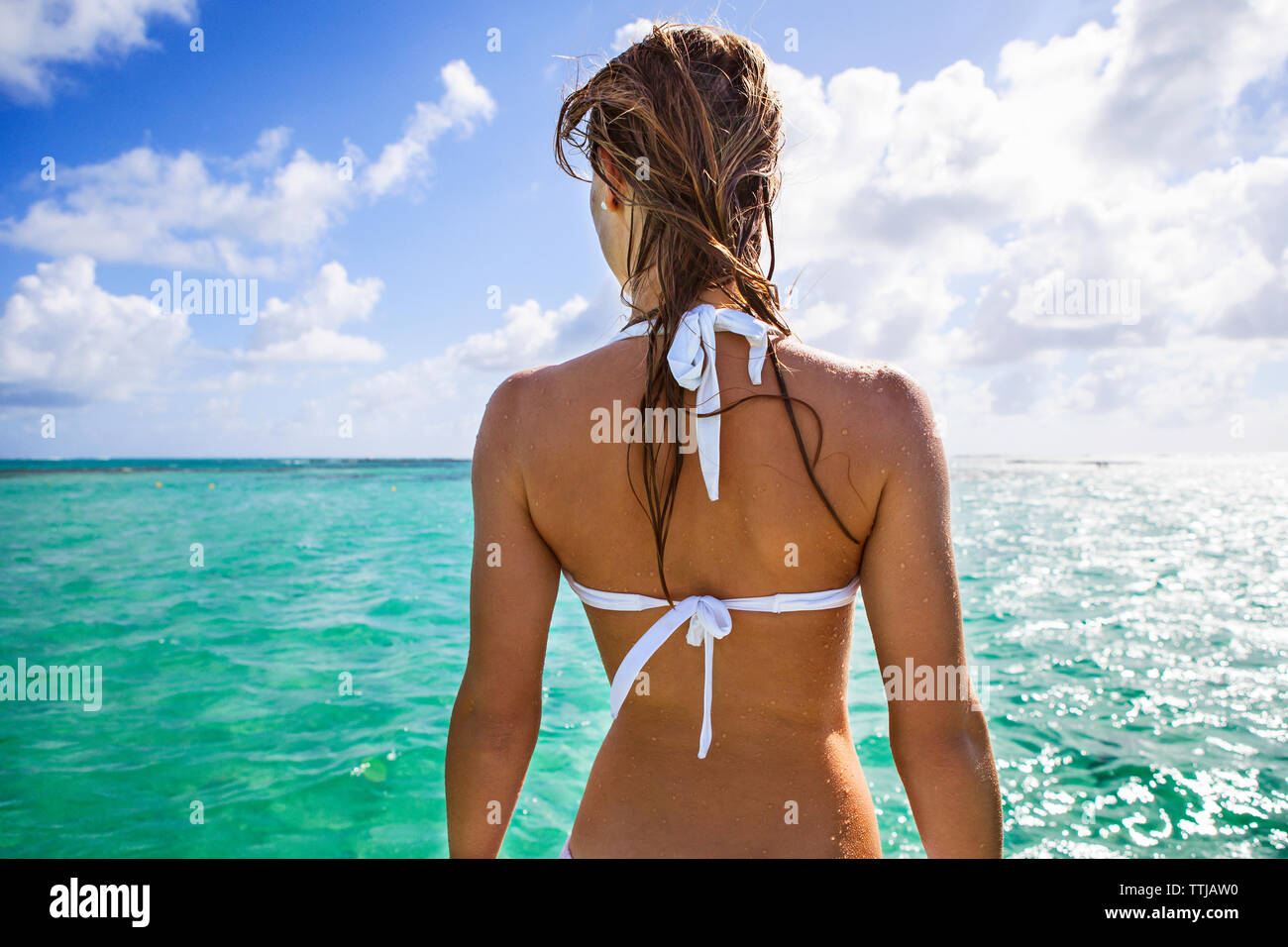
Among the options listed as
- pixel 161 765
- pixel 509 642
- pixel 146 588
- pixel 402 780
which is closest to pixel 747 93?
pixel 509 642

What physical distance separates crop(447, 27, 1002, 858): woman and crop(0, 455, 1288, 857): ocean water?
3.45 meters

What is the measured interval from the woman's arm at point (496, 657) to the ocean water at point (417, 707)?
341 cm

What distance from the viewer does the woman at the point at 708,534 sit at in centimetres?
120

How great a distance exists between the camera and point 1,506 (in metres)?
26.8

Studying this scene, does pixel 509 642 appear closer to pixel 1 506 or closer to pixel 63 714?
pixel 63 714

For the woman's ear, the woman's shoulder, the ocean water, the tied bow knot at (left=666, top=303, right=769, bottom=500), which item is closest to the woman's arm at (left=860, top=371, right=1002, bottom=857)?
the woman's shoulder

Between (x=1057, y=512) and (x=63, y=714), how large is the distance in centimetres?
2684

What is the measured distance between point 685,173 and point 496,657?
1.00 metres

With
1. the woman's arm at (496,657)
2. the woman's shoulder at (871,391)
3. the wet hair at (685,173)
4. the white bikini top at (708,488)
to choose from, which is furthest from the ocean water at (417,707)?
the wet hair at (685,173)

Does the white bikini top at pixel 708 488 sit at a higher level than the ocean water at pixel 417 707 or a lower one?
higher

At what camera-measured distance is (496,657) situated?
1.41 metres

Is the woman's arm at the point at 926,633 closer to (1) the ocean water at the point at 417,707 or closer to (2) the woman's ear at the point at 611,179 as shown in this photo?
(2) the woman's ear at the point at 611,179

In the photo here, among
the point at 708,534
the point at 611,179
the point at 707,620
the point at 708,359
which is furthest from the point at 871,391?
the point at 611,179

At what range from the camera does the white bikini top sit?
1.21m
